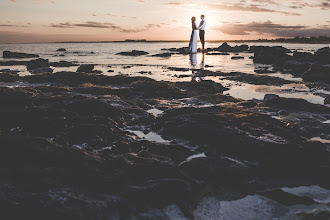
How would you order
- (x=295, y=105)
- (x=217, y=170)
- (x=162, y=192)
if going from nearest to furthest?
(x=162, y=192), (x=217, y=170), (x=295, y=105)

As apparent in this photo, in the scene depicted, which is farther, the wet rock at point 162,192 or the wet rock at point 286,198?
the wet rock at point 286,198

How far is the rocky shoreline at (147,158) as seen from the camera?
12.5ft

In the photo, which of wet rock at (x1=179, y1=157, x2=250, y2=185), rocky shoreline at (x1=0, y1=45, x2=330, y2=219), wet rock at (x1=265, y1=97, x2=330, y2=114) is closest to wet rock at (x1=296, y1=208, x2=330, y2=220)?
rocky shoreline at (x1=0, y1=45, x2=330, y2=219)

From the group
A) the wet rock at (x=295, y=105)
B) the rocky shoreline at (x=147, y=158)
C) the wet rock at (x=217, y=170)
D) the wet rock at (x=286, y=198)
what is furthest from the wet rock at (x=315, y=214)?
the wet rock at (x=295, y=105)

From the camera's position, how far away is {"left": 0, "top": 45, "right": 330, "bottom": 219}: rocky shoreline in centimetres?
381

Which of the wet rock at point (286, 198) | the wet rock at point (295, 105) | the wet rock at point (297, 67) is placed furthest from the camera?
the wet rock at point (297, 67)

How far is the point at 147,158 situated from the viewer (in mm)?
5105

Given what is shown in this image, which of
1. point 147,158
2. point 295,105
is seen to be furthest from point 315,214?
point 295,105

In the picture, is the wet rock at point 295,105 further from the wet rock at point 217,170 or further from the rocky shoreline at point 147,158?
the wet rock at point 217,170

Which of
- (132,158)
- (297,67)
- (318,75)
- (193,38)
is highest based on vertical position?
(193,38)

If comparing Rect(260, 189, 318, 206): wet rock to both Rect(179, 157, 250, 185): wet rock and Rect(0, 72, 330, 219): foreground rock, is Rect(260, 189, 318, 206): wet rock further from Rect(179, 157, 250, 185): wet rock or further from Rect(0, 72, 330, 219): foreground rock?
Rect(179, 157, 250, 185): wet rock

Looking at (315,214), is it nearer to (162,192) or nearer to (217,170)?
(217,170)

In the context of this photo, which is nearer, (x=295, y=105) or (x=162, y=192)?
(x=162, y=192)

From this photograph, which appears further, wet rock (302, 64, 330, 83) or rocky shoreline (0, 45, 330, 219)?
wet rock (302, 64, 330, 83)
